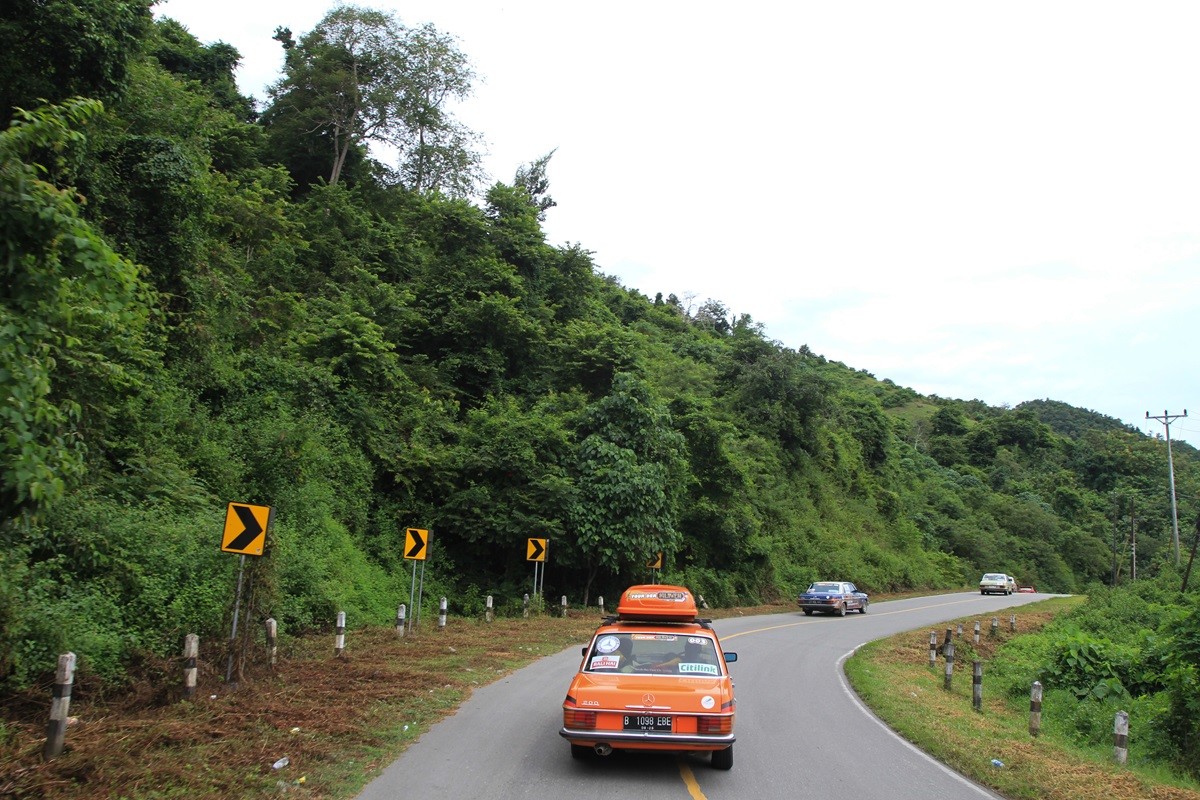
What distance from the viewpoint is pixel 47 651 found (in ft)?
29.6

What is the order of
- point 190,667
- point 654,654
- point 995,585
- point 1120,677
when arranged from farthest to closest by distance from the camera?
1. point 995,585
2. point 1120,677
3. point 190,667
4. point 654,654

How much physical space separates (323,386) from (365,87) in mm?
24824

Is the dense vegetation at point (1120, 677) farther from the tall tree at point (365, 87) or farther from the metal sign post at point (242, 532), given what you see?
the tall tree at point (365, 87)

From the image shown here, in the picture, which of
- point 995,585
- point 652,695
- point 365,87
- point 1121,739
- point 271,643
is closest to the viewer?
point 652,695

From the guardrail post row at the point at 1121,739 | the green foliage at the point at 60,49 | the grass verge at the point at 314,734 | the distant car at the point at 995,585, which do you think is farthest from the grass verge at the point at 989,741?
the distant car at the point at 995,585

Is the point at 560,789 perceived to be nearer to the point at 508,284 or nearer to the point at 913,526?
the point at 508,284

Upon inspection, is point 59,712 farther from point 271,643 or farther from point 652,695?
point 652,695

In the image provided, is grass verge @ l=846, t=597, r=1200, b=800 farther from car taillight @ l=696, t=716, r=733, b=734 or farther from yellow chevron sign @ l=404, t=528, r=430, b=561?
yellow chevron sign @ l=404, t=528, r=430, b=561

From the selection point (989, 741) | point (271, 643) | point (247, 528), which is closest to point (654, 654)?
point (989, 741)

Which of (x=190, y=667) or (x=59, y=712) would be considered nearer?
(x=59, y=712)

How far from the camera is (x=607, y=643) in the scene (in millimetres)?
8672

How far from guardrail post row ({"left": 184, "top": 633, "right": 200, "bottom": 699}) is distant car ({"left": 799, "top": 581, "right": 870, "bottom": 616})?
85.3 feet

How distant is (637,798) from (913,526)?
181ft

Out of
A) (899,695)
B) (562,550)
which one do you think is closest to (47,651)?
(899,695)
